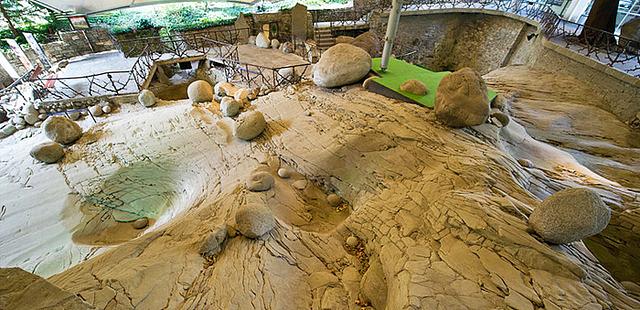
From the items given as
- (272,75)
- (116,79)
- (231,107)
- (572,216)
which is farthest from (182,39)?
(572,216)

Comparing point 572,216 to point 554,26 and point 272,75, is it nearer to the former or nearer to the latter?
point 272,75

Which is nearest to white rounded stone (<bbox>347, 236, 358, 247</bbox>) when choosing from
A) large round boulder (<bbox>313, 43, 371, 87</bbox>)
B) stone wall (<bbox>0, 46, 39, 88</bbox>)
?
large round boulder (<bbox>313, 43, 371, 87</bbox>)

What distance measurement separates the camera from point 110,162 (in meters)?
7.21

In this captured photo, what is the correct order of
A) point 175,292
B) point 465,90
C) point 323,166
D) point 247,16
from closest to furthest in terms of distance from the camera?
point 175,292
point 465,90
point 323,166
point 247,16

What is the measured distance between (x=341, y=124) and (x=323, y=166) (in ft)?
3.98

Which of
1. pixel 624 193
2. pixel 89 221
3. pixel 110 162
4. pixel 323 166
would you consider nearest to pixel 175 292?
pixel 323 166

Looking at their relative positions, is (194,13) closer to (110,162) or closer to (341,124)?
(110,162)

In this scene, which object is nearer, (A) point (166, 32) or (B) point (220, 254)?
(B) point (220, 254)

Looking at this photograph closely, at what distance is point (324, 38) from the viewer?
45.4ft

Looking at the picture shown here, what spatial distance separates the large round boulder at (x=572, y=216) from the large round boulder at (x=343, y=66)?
217 inches

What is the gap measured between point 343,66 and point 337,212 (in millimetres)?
4205

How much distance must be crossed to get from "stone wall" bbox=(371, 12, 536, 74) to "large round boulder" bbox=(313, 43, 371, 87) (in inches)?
304

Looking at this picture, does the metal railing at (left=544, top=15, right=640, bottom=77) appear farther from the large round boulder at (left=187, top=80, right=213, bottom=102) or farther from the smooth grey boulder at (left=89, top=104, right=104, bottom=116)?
the smooth grey boulder at (left=89, top=104, right=104, bottom=116)

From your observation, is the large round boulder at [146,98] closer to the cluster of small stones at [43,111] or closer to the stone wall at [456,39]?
the cluster of small stones at [43,111]
